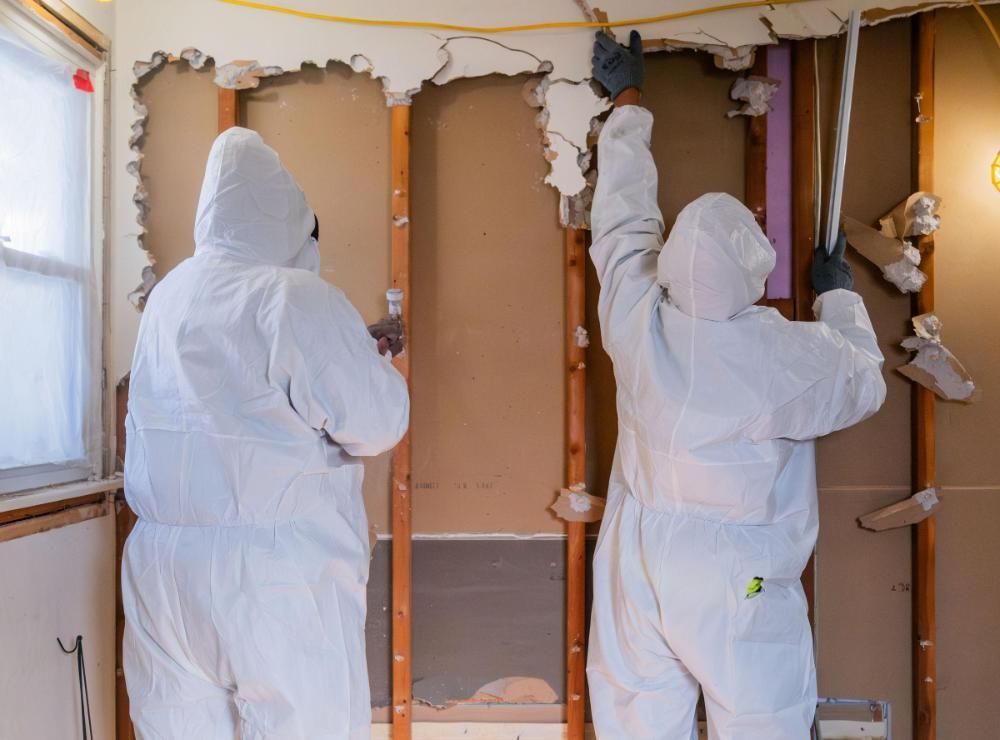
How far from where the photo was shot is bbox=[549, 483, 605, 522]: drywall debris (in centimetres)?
217

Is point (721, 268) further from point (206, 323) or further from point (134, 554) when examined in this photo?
point (134, 554)

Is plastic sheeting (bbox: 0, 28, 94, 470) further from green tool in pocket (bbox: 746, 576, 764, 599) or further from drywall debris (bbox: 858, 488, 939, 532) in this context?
drywall debris (bbox: 858, 488, 939, 532)

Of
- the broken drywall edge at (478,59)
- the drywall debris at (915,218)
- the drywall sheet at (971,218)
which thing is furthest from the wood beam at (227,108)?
the drywall sheet at (971,218)

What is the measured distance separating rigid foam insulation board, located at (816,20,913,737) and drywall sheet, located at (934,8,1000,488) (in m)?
0.11

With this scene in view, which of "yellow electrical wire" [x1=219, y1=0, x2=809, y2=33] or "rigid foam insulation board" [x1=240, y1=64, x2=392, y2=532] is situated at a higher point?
"yellow electrical wire" [x1=219, y1=0, x2=809, y2=33]

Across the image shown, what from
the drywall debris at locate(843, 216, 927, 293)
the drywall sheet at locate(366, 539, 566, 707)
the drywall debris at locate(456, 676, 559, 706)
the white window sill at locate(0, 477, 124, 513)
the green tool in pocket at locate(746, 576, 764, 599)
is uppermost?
the drywall debris at locate(843, 216, 927, 293)

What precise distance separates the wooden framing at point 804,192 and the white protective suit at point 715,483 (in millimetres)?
413

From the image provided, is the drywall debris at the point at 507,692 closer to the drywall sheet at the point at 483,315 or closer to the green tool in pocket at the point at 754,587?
the drywall sheet at the point at 483,315

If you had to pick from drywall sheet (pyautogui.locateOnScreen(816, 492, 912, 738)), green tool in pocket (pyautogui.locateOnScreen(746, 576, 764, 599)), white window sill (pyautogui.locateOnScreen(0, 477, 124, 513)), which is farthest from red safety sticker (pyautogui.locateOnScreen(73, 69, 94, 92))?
drywall sheet (pyautogui.locateOnScreen(816, 492, 912, 738))

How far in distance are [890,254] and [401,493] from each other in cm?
155

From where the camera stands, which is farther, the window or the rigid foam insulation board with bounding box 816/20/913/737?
the rigid foam insulation board with bounding box 816/20/913/737

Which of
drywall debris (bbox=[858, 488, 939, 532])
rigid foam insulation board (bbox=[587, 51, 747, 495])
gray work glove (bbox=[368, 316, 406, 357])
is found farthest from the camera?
rigid foam insulation board (bbox=[587, 51, 747, 495])

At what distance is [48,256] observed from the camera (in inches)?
74.2

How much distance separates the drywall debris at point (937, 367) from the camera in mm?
2129
